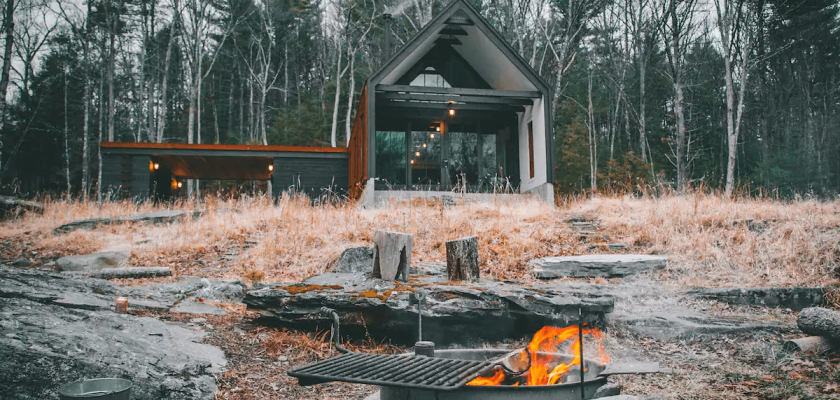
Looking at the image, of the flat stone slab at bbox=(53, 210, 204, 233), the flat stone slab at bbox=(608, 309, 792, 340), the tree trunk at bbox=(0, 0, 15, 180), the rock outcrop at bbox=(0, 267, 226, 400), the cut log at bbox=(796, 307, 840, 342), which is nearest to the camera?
the rock outcrop at bbox=(0, 267, 226, 400)

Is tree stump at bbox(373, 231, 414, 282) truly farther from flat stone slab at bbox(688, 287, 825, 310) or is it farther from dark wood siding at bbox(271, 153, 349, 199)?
dark wood siding at bbox(271, 153, 349, 199)

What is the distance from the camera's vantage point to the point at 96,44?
937 inches

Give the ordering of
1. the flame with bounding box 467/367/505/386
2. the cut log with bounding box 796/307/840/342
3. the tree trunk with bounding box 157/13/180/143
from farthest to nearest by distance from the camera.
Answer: the tree trunk with bounding box 157/13/180/143, the cut log with bounding box 796/307/840/342, the flame with bounding box 467/367/505/386

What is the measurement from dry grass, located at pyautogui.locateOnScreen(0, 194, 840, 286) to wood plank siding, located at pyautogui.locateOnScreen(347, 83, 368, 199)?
119 inches

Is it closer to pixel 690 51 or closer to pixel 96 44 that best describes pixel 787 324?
pixel 690 51

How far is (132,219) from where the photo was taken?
391 inches

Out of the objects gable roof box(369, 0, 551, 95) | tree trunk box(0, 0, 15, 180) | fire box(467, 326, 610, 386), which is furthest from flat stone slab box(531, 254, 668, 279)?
tree trunk box(0, 0, 15, 180)

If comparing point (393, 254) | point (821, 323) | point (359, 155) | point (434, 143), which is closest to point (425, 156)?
point (434, 143)

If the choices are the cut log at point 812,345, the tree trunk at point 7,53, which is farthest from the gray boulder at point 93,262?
the tree trunk at point 7,53

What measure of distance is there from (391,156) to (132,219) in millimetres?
7773

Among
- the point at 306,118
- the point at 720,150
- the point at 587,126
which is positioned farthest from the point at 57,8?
the point at 720,150

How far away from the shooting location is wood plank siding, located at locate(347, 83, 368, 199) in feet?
41.4

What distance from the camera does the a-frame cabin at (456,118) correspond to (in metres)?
12.6

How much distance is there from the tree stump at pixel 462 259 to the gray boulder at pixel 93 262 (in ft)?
16.4
